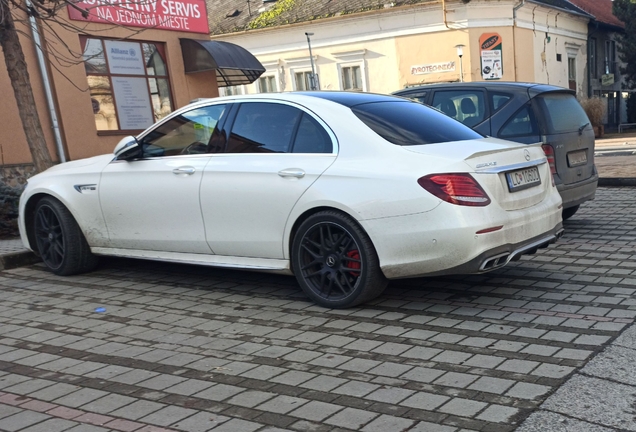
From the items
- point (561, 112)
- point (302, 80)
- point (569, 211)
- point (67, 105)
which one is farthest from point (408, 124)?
point (302, 80)

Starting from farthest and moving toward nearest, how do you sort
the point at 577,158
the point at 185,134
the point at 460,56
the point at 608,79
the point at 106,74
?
the point at 608,79 → the point at 460,56 → the point at 106,74 → the point at 577,158 → the point at 185,134

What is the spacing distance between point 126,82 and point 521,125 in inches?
396

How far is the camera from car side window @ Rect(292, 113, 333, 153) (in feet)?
16.3

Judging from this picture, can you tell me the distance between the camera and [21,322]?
16.5ft

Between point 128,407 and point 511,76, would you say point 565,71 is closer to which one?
point 511,76

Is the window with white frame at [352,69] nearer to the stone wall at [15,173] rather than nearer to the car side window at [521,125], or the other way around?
the stone wall at [15,173]

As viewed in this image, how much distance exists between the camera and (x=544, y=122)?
6.78 metres

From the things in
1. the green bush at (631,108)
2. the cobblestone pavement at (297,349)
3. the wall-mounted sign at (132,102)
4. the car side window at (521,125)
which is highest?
the wall-mounted sign at (132,102)

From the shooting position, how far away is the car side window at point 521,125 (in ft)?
22.3

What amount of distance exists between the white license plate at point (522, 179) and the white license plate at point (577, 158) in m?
2.06

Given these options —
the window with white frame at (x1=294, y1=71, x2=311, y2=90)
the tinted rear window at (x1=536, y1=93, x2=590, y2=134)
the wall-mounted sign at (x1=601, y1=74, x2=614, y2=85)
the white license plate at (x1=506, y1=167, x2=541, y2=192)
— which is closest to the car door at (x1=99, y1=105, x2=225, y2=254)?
the white license plate at (x1=506, y1=167, x2=541, y2=192)

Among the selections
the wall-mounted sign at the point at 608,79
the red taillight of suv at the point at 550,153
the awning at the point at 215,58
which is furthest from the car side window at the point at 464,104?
the wall-mounted sign at the point at 608,79

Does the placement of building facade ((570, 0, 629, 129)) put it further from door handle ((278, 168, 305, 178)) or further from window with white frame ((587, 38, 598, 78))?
door handle ((278, 168, 305, 178))

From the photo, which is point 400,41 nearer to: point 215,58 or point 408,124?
point 215,58
